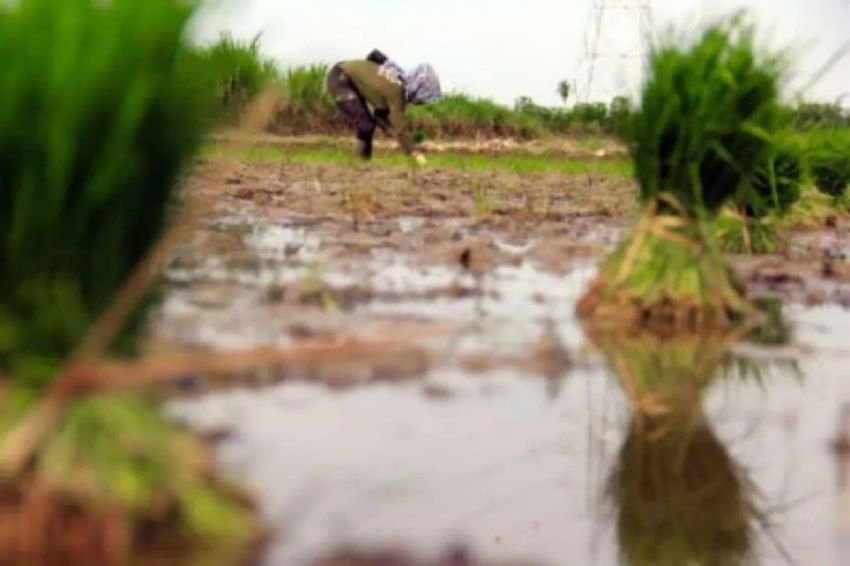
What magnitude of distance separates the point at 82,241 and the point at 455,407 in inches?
45.3

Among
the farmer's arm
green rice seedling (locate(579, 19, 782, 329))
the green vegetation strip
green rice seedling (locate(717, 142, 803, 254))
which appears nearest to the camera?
green rice seedling (locate(579, 19, 782, 329))

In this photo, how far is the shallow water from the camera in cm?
280

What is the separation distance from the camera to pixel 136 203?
9.65 feet

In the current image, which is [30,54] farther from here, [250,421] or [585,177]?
[585,177]

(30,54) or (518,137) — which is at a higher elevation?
(30,54)

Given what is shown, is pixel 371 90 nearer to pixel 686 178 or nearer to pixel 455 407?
pixel 686 178

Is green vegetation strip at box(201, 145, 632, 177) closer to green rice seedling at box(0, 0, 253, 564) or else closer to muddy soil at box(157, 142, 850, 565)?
muddy soil at box(157, 142, 850, 565)

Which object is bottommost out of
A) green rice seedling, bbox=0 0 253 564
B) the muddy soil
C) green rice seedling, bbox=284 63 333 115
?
green rice seedling, bbox=284 63 333 115

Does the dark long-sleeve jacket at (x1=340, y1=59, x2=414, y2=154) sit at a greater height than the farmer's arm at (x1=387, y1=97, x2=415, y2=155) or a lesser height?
greater

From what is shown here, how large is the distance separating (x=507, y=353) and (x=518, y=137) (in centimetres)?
2367

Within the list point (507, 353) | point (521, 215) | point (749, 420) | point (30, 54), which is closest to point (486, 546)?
point (30, 54)

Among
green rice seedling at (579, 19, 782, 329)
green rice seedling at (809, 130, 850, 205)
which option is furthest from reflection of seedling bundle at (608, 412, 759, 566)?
green rice seedling at (809, 130, 850, 205)

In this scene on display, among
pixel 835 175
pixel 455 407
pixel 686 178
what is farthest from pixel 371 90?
pixel 455 407

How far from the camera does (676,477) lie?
330 cm
